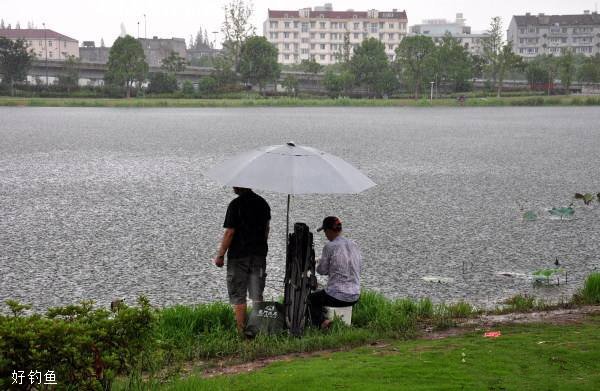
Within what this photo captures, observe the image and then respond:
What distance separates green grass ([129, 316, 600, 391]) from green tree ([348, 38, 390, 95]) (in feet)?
347

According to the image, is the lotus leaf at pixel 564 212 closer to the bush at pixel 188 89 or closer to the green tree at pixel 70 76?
the bush at pixel 188 89

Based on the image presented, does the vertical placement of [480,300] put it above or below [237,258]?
below

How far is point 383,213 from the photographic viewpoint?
61.9 ft

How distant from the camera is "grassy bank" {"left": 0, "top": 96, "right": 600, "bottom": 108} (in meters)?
94.3

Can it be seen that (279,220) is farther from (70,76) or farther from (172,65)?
(172,65)

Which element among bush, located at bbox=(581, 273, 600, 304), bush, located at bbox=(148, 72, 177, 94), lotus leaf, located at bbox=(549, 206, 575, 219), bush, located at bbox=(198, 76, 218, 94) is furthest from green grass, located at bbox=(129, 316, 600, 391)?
bush, located at bbox=(148, 72, 177, 94)

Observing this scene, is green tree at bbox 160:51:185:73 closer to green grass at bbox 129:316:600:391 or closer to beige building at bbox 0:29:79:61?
beige building at bbox 0:29:79:61

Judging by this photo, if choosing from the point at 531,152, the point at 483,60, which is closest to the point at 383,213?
the point at 531,152

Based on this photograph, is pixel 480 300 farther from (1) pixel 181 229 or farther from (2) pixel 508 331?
(1) pixel 181 229

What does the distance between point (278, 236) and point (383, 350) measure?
8.23 meters

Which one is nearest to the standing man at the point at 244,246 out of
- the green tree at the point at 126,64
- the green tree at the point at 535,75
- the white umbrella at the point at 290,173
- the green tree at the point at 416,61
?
the white umbrella at the point at 290,173

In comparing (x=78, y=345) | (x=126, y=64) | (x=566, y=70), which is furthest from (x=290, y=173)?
(x=566, y=70)

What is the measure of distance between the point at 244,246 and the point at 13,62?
10929cm

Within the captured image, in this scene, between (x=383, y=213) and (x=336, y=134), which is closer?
(x=383, y=213)
